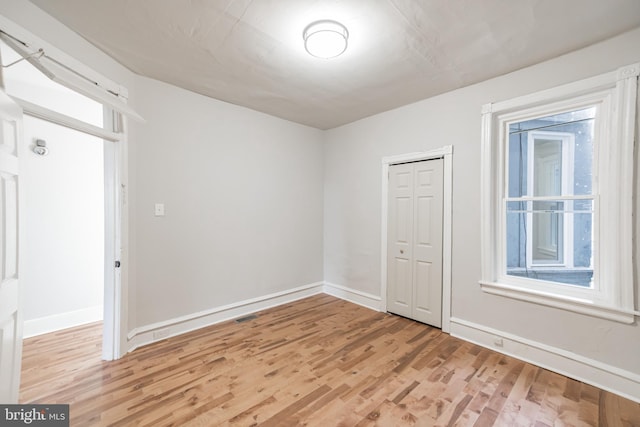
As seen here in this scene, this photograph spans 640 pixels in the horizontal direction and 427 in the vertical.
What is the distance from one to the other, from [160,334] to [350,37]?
338cm

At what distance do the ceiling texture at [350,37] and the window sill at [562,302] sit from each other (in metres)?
2.11

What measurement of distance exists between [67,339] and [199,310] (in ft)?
4.27

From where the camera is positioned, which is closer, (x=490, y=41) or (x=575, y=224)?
(x=490, y=41)

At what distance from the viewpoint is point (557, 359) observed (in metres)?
2.26

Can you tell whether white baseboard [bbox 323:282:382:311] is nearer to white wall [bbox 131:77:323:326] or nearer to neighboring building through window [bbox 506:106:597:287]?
white wall [bbox 131:77:323:326]

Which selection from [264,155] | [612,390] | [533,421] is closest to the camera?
[533,421]

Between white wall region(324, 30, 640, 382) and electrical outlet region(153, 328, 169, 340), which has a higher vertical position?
Result: white wall region(324, 30, 640, 382)

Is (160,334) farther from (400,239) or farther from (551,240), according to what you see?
(551,240)

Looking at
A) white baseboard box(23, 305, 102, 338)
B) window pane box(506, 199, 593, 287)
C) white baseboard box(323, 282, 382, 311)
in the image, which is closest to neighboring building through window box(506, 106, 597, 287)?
window pane box(506, 199, 593, 287)

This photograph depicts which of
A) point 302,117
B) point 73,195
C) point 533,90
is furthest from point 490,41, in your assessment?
point 73,195

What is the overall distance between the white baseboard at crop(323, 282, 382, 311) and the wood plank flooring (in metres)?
0.78

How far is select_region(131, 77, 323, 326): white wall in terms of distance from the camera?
2723mm

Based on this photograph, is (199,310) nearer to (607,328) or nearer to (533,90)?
(607,328)

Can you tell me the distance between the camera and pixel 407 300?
3.40 metres
